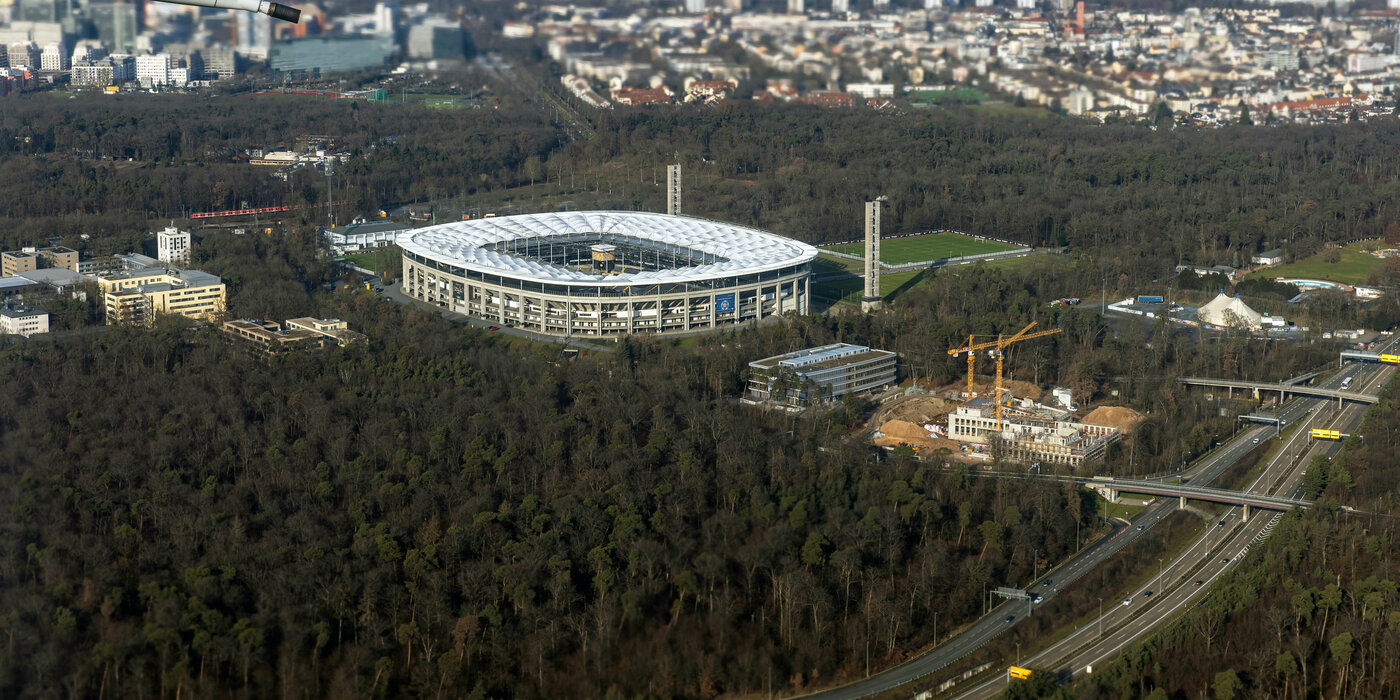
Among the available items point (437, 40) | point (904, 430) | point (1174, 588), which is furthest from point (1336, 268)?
point (437, 40)

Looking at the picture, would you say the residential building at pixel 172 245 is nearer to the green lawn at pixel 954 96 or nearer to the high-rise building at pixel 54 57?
the high-rise building at pixel 54 57

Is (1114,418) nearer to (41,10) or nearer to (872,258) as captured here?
(872,258)

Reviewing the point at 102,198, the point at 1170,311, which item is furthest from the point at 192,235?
the point at 1170,311

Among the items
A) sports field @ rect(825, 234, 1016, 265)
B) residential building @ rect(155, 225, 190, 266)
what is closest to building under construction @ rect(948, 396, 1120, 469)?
sports field @ rect(825, 234, 1016, 265)

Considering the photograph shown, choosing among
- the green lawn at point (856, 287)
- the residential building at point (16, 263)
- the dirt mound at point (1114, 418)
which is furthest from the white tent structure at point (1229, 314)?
the residential building at point (16, 263)

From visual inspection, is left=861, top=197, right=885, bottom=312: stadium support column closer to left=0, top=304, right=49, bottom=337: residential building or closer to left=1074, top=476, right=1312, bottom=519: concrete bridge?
left=1074, top=476, right=1312, bottom=519: concrete bridge
